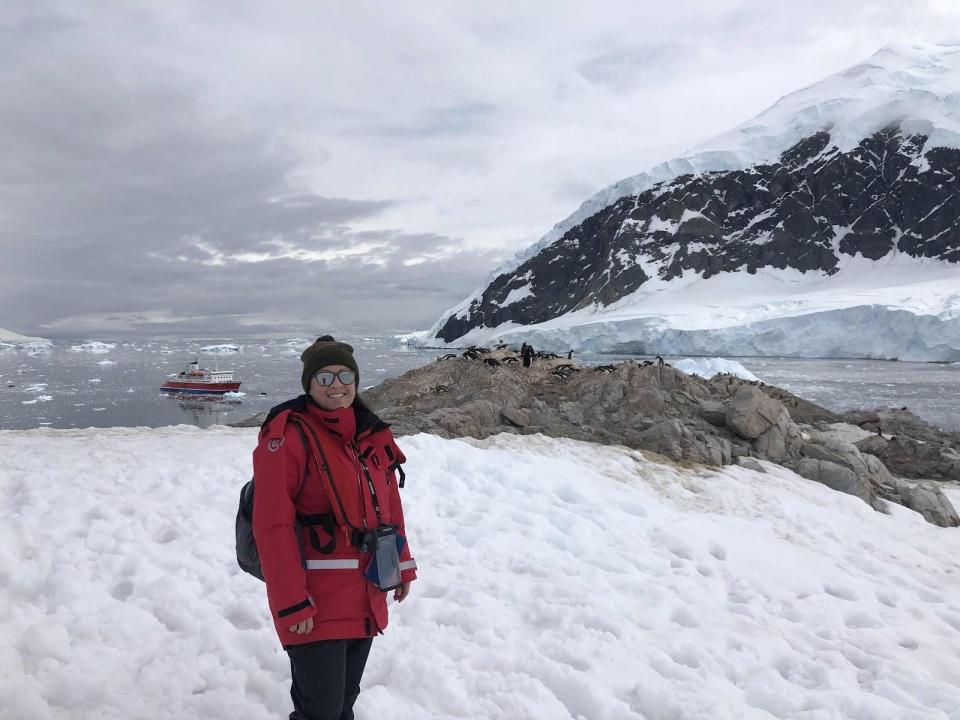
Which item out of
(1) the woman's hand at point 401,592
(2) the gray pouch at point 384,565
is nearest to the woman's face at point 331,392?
(2) the gray pouch at point 384,565

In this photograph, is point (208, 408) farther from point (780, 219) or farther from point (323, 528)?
point (780, 219)

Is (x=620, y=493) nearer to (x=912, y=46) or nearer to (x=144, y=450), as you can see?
(x=144, y=450)

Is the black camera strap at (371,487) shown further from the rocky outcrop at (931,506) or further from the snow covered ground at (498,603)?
the rocky outcrop at (931,506)

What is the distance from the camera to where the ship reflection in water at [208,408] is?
3457 centimetres

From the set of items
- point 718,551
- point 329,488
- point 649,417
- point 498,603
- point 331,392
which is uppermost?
point 331,392

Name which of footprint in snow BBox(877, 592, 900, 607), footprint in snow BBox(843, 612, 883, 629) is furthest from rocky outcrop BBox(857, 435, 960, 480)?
footprint in snow BBox(843, 612, 883, 629)

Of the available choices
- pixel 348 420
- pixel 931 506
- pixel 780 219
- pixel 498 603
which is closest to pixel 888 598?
pixel 498 603

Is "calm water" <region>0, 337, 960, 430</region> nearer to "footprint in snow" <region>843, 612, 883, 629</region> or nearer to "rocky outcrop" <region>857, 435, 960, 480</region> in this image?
"rocky outcrop" <region>857, 435, 960, 480</region>

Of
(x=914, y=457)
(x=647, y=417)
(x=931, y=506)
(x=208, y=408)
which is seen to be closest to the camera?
(x=931, y=506)

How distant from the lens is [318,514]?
Answer: 2385 millimetres

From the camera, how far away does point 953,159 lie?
14162 cm

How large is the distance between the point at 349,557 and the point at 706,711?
2.41 metres

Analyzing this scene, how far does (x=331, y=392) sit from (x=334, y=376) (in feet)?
0.22

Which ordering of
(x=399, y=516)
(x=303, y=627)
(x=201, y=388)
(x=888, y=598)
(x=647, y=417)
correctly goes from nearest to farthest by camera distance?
1. (x=303, y=627)
2. (x=399, y=516)
3. (x=888, y=598)
4. (x=647, y=417)
5. (x=201, y=388)
